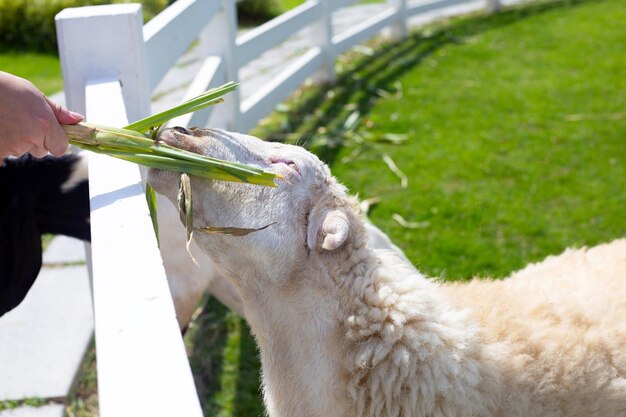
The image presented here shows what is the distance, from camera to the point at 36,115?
2018mm

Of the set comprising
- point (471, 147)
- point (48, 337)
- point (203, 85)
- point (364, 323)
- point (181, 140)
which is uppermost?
point (181, 140)

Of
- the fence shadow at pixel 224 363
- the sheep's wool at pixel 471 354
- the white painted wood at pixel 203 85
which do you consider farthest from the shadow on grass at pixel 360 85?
the sheep's wool at pixel 471 354

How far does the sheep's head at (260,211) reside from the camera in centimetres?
224

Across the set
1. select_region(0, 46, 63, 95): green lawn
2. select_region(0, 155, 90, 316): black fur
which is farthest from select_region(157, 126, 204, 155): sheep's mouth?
select_region(0, 46, 63, 95): green lawn

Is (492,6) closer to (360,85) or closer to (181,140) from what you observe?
(360,85)

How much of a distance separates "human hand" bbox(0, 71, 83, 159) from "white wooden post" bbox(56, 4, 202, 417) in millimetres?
138

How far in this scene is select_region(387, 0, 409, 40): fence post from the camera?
10094 mm

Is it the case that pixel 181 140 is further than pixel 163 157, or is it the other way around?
pixel 181 140

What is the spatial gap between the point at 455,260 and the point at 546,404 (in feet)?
7.86

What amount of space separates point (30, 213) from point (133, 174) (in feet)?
3.11

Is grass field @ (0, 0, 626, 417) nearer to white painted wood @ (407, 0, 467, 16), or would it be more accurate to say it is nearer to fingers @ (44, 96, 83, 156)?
white painted wood @ (407, 0, 467, 16)

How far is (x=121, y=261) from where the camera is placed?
4.86 feet

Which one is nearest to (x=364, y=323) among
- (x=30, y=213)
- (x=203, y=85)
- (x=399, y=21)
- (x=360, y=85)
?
(x=30, y=213)

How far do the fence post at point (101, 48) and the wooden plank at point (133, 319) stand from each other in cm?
92
